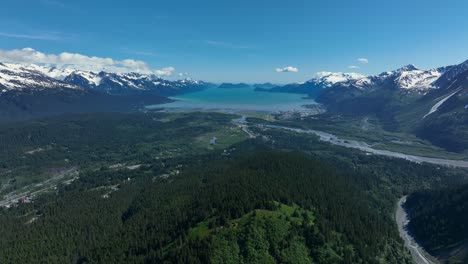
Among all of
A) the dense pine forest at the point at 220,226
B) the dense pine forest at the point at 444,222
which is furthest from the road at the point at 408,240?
the dense pine forest at the point at 220,226

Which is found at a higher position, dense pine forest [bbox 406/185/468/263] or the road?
dense pine forest [bbox 406/185/468/263]

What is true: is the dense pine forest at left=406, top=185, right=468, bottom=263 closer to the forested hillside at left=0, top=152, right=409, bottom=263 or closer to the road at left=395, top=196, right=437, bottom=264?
the road at left=395, top=196, right=437, bottom=264

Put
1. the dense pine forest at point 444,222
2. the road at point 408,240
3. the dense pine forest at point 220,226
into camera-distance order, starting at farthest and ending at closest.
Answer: the road at point 408,240
the dense pine forest at point 444,222
the dense pine forest at point 220,226

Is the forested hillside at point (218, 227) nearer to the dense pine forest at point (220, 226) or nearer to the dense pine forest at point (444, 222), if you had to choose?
the dense pine forest at point (220, 226)

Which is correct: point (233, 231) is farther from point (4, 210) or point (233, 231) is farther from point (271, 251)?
point (4, 210)

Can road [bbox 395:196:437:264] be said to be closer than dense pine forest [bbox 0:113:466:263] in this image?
No

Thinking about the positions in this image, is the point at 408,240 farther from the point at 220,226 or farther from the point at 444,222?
the point at 220,226

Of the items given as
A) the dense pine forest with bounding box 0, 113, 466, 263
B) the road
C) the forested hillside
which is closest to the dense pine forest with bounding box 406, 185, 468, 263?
the road

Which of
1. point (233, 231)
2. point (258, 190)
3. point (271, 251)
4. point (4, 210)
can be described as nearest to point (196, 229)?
point (233, 231)
